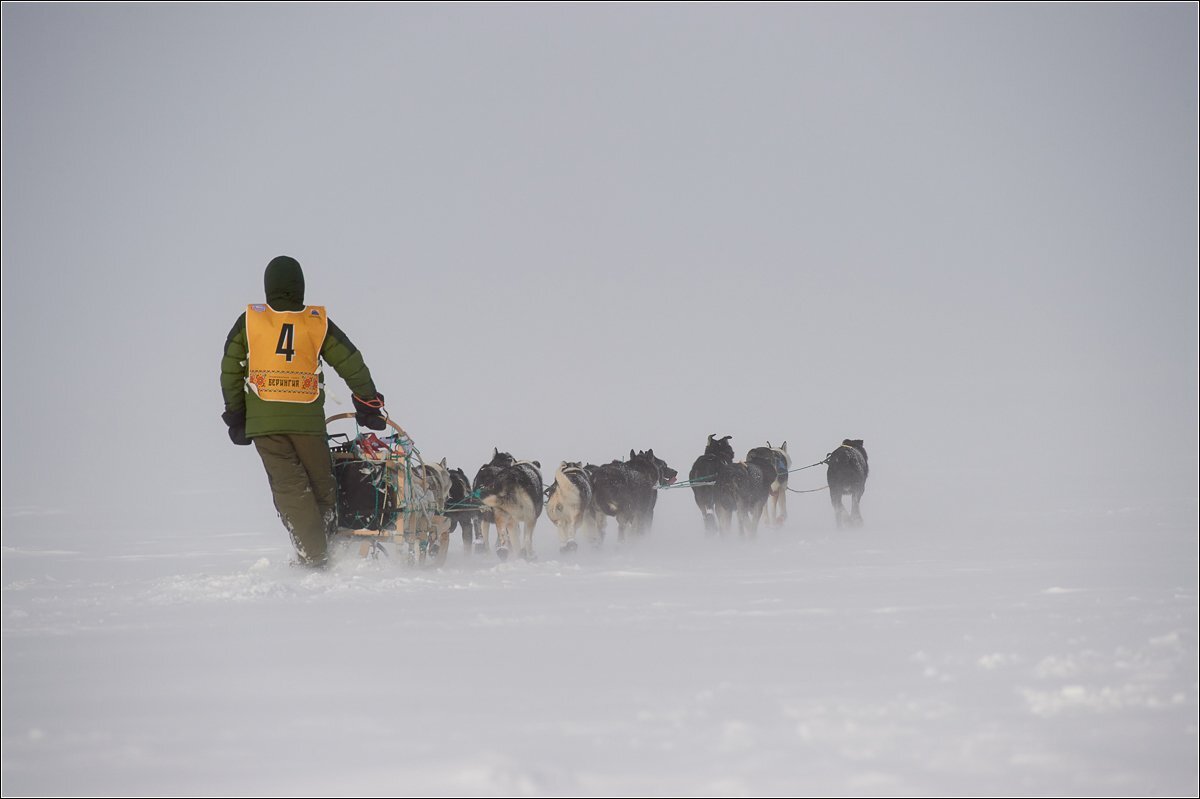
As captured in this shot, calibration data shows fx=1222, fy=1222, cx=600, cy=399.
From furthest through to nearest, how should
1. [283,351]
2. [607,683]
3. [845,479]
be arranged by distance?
[845,479] < [283,351] < [607,683]

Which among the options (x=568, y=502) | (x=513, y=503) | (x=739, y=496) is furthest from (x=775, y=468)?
(x=513, y=503)

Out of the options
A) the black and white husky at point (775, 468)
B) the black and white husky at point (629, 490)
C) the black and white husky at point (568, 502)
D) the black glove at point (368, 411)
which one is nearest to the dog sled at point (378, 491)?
the black glove at point (368, 411)

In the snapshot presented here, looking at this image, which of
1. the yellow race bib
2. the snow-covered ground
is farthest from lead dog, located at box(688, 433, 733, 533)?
the yellow race bib

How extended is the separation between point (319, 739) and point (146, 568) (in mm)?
5266

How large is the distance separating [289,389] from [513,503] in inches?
87.5

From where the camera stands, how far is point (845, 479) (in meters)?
11.7

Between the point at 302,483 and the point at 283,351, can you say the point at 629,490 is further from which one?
the point at 283,351

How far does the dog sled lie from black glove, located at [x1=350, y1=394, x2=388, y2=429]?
0.34ft

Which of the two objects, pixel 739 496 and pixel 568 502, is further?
pixel 739 496

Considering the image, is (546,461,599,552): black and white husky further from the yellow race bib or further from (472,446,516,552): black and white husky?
the yellow race bib

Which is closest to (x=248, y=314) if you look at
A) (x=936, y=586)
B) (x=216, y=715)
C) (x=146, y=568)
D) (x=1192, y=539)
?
(x=146, y=568)

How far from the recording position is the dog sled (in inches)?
287

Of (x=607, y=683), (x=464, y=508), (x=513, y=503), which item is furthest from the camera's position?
(x=513, y=503)

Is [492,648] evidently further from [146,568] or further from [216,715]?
[146,568]
